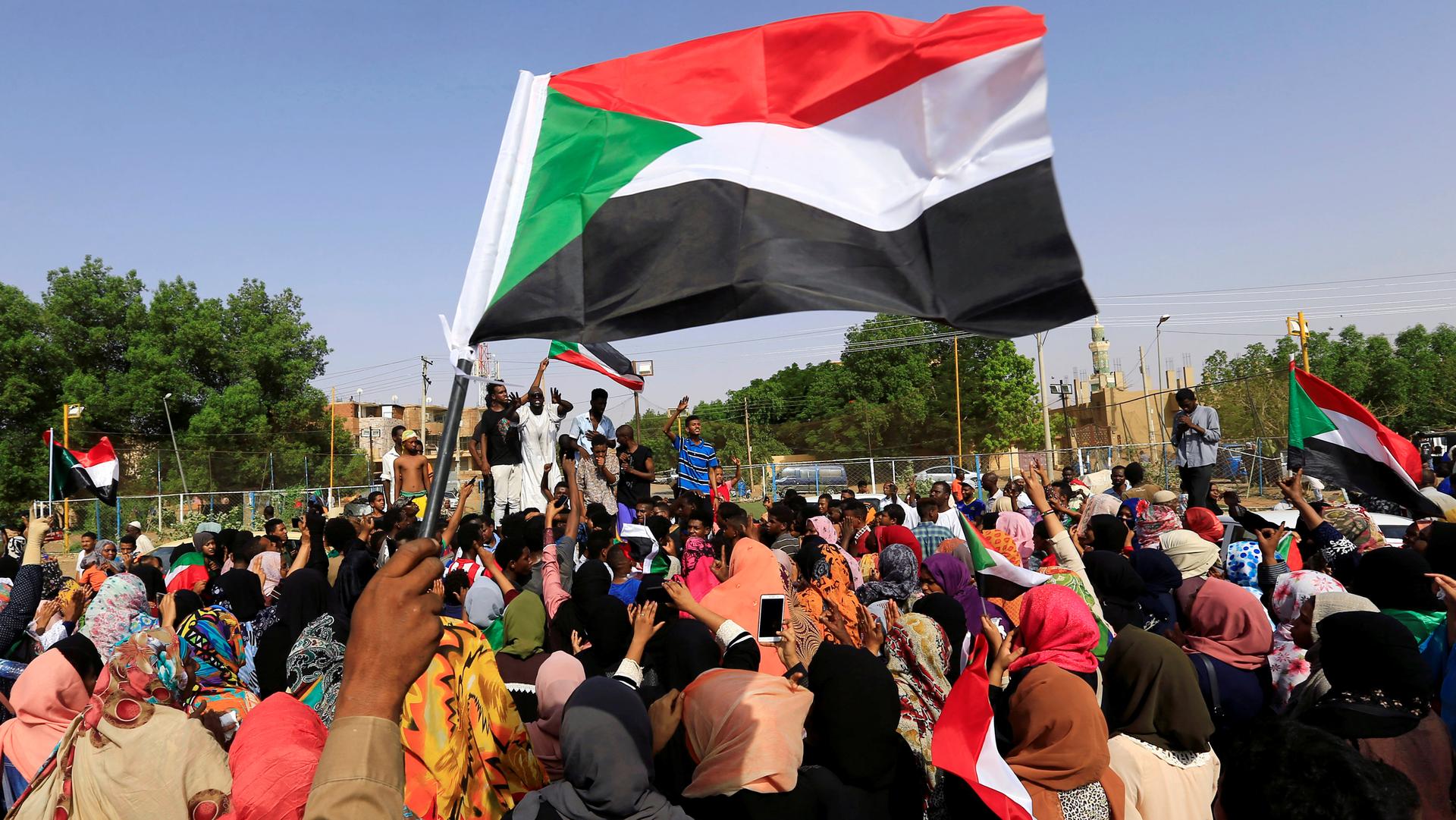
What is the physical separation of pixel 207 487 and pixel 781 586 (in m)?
28.5

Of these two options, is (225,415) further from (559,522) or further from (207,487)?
(559,522)

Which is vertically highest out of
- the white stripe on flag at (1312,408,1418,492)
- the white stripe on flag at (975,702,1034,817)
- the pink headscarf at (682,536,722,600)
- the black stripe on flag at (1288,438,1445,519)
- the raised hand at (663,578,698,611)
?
the white stripe on flag at (1312,408,1418,492)

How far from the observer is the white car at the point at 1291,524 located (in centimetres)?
759

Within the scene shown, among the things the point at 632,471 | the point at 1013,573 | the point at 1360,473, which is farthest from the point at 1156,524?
the point at 632,471

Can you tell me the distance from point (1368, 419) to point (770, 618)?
19.6ft

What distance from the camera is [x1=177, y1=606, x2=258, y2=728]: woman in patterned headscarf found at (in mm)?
3838

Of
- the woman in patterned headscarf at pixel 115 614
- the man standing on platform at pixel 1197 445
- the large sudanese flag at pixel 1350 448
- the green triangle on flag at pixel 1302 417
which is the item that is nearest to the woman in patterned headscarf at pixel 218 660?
the woman in patterned headscarf at pixel 115 614

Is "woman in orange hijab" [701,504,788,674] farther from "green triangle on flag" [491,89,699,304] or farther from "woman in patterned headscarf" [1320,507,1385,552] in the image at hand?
"woman in patterned headscarf" [1320,507,1385,552]

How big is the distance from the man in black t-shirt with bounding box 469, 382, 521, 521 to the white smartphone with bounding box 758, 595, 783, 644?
20.3 ft

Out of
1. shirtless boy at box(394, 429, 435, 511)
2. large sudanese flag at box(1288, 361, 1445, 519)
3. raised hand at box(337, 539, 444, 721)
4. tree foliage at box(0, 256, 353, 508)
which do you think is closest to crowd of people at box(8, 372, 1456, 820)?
raised hand at box(337, 539, 444, 721)

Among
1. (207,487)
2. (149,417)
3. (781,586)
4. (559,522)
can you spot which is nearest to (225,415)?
(149,417)

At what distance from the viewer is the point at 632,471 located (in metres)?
10.8

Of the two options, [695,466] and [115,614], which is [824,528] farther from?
[115,614]

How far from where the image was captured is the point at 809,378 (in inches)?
2724
